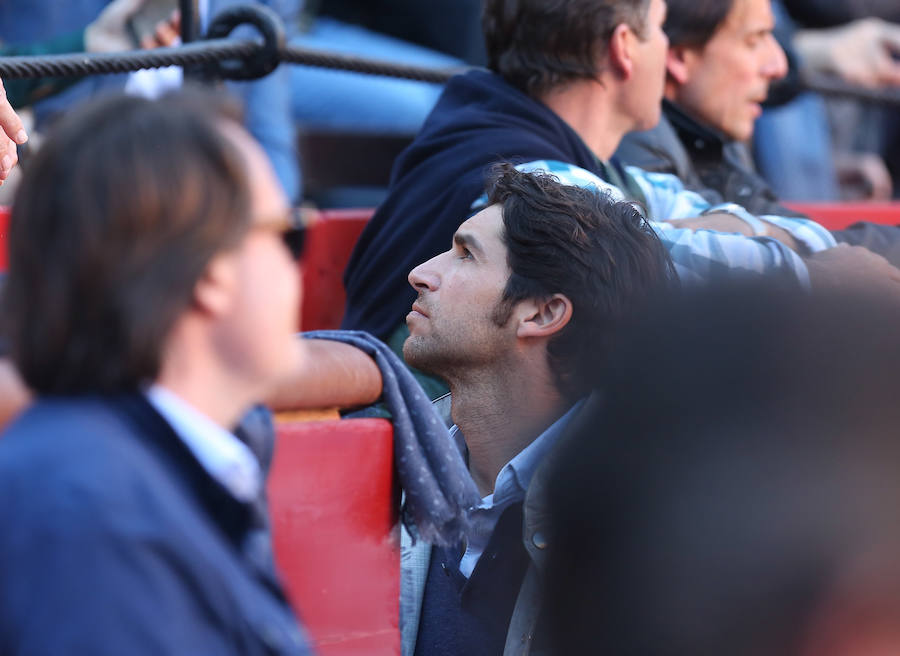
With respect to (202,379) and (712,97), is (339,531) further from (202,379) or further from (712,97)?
(712,97)

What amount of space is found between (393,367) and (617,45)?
4.80 ft

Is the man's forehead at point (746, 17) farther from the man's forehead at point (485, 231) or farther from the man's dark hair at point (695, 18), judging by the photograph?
the man's forehead at point (485, 231)

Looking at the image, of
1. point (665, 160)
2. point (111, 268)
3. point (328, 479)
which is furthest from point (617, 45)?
point (111, 268)

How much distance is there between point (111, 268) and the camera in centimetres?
102

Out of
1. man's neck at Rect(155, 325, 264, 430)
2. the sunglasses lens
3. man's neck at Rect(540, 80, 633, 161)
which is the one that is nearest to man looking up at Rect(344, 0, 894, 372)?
man's neck at Rect(540, 80, 633, 161)

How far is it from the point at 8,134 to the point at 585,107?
1.42m

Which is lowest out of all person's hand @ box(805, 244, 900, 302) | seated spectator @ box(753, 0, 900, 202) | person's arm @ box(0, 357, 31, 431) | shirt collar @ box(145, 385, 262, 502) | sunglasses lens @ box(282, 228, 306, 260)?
seated spectator @ box(753, 0, 900, 202)

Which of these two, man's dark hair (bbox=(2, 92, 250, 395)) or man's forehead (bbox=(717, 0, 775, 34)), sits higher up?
man's dark hair (bbox=(2, 92, 250, 395))

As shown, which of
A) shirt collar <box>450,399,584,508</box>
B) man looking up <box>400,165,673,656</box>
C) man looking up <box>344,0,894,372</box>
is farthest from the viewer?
man looking up <box>344,0,894,372</box>

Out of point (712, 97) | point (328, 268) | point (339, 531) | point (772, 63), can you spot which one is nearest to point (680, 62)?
point (712, 97)

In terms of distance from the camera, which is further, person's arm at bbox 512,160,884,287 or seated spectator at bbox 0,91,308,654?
person's arm at bbox 512,160,884,287

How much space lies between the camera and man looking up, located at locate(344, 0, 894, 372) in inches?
105

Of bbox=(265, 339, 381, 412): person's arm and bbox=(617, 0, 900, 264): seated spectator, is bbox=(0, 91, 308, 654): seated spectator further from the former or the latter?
bbox=(617, 0, 900, 264): seated spectator

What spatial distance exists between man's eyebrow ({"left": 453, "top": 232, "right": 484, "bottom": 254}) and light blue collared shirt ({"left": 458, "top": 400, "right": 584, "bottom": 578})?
0.38 meters
